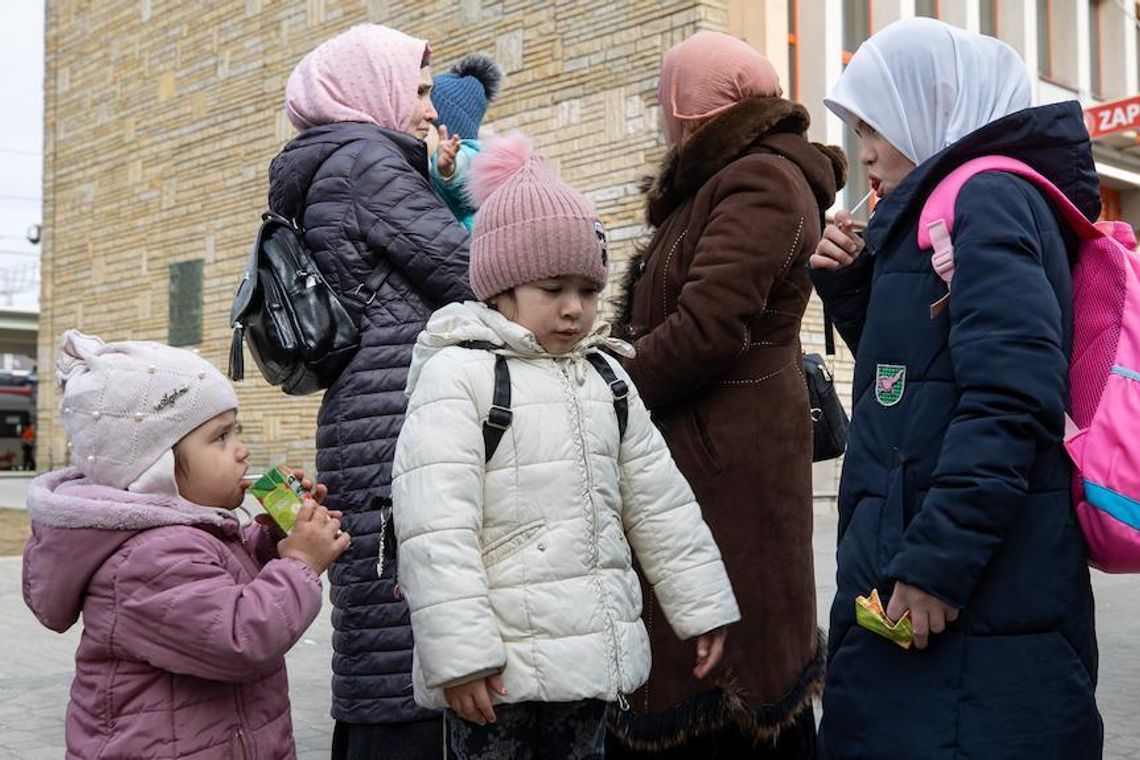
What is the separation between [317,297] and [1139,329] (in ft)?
5.90

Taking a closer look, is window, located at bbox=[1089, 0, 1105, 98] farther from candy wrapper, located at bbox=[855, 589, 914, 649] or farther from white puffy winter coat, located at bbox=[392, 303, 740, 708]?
candy wrapper, located at bbox=[855, 589, 914, 649]

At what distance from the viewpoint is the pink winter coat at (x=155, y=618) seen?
230 centimetres

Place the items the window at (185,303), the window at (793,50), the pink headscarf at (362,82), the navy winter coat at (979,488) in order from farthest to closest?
the window at (185,303)
the window at (793,50)
the pink headscarf at (362,82)
the navy winter coat at (979,488)

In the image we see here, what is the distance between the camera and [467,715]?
2.27 meters

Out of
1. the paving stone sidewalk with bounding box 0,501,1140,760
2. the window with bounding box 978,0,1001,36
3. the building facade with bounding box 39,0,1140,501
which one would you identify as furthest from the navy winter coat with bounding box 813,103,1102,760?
the window with bounding box 978,0,1001,36

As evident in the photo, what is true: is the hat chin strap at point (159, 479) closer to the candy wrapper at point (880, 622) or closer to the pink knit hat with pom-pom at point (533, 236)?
the pink knit hat with pom-pom at point (533, 236)

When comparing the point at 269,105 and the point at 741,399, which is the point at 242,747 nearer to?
the point at 741,399

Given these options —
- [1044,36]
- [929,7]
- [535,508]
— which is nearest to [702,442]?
[535,508]

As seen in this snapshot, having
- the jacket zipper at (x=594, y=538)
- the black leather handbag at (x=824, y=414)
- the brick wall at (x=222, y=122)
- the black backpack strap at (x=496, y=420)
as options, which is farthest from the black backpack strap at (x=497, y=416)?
the brick wall at (x=222, y=122)

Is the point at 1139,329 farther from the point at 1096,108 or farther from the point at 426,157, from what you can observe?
the point at 1096,108

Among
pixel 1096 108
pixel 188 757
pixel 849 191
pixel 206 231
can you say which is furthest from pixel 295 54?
pixel 188 757

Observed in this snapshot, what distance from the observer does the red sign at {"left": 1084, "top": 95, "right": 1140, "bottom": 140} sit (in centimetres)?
1242

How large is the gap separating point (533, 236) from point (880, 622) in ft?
3.21

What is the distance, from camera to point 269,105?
16094 millimetres
